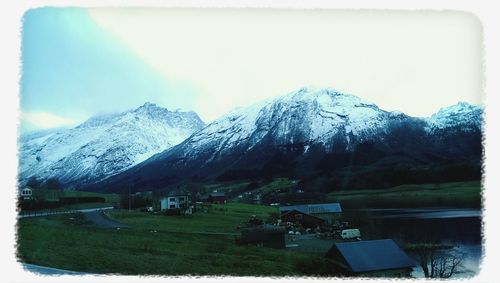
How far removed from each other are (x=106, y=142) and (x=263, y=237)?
1.99m

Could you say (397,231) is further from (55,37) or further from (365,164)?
(55,37)

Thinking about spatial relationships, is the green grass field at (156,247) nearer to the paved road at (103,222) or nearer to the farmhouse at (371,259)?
the paved road at (103,222)

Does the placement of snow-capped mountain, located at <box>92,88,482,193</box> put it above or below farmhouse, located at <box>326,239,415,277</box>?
above

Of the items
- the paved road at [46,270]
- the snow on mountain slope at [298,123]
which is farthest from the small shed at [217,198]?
the paved road at [46,270]

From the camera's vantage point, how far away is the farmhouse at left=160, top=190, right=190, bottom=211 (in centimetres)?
563

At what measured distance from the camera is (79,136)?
5.65m

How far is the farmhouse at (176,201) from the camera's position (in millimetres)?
5629

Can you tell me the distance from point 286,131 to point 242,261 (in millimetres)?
1436

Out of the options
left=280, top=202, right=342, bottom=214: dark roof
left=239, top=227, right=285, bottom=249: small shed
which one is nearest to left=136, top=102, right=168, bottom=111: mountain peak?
left=239, top=227, right=285, bottom=249: small shed

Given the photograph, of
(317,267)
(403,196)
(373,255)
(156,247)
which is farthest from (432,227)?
(156,247)

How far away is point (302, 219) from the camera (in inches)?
219

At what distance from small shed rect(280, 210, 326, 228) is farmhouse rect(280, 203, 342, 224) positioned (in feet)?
0.09

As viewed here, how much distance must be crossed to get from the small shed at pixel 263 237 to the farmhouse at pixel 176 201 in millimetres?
705

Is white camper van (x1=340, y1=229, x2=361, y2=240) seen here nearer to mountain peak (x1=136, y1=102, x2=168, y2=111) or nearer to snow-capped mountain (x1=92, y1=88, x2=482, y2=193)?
snow-capped mountain (x1=92, y1=88, x2=482, y2=193)
